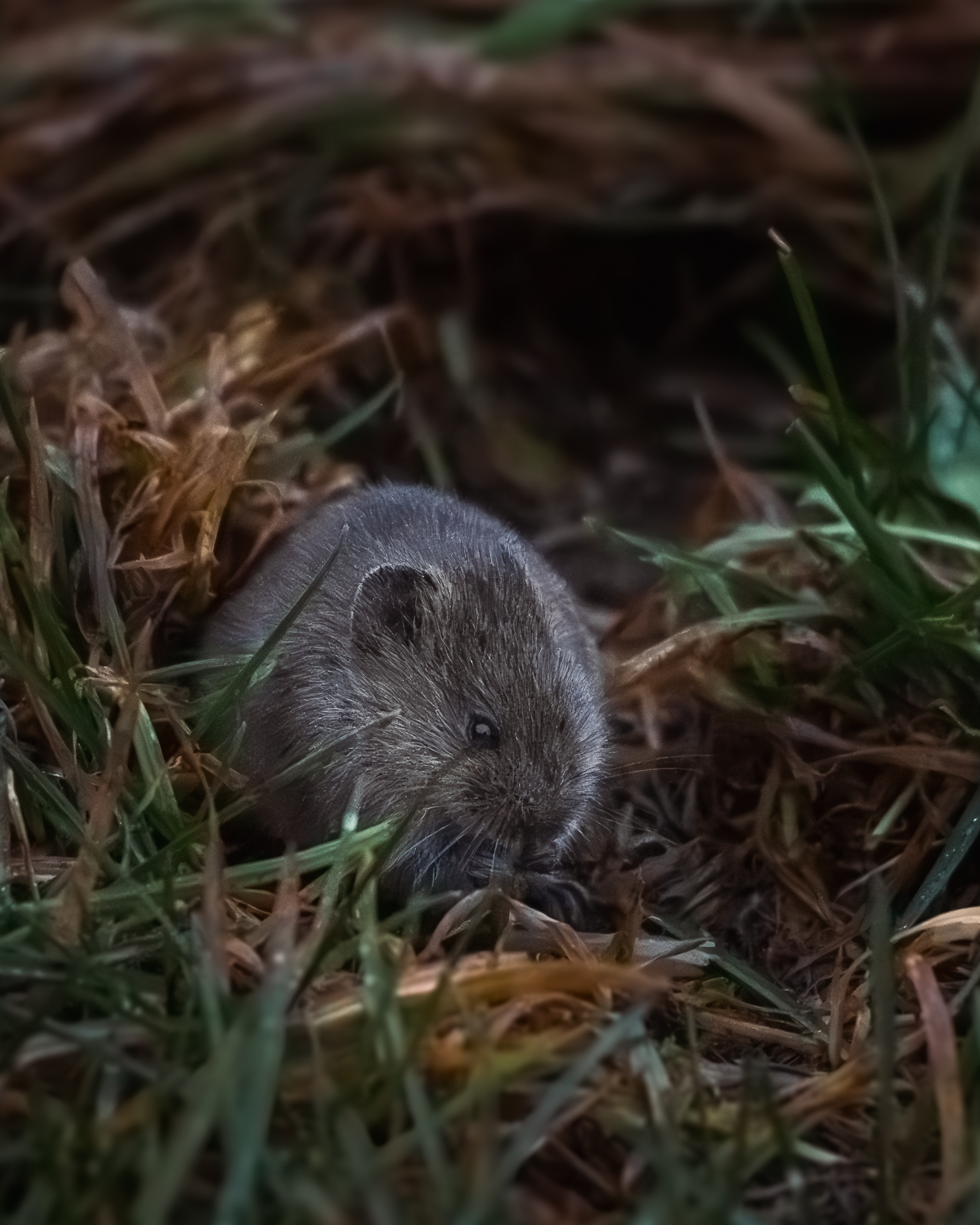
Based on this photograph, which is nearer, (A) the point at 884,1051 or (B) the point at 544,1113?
(B) the point at 544,1113

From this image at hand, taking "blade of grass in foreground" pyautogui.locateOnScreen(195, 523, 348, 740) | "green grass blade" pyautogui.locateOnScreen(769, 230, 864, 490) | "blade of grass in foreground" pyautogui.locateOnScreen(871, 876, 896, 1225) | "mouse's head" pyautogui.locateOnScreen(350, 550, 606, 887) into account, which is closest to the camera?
"blade of grass in foreground" pyautogui.locateOnScreen(871, 876, 896, 1225)

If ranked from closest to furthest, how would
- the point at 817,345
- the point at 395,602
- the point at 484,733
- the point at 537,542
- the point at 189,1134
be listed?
the point at 189,1134
the point at 817,345
the point at 484,733
the point at 395,602
the point at 537,542

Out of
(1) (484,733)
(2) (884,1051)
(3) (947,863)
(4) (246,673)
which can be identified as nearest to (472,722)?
(1) (484,733)

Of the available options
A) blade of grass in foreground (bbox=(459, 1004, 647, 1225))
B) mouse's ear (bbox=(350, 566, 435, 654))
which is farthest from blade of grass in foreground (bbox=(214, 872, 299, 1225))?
mouse's ear (bbox=(350, 566, 435, 654))

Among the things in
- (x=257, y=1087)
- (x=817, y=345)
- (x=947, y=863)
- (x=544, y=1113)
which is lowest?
(x=947, y=863)

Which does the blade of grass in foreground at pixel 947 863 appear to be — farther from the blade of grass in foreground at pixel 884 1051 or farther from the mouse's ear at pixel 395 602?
the mouse's ear at pixel 395 602

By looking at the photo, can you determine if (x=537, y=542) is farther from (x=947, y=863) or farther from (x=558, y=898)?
(x=947, y=863)

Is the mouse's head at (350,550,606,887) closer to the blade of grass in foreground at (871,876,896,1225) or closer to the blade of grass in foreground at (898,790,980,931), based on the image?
the blade of grass in foreground at (898,790,980,931)
